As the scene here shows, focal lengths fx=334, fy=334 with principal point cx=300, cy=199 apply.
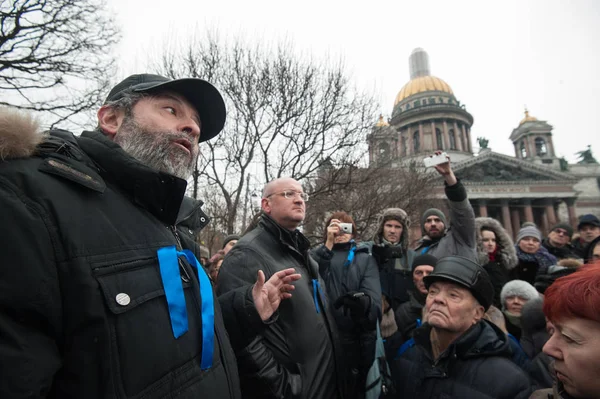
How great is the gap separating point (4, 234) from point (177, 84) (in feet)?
3.53

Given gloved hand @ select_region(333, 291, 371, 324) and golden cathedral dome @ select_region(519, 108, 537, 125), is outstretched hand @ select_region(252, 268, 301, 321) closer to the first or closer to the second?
gloved hand @ select_region(333, 291, 371, 324)

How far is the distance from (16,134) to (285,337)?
1869 mm

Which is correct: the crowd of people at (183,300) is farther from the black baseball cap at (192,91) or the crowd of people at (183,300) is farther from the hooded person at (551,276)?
the hooded person at (551,276)

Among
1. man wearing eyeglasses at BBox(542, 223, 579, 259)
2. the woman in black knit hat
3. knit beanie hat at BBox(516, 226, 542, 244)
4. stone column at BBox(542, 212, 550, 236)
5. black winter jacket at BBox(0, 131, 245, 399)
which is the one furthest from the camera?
stone column at BBox(542, 212, 550, 236)

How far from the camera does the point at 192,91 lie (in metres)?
1.79

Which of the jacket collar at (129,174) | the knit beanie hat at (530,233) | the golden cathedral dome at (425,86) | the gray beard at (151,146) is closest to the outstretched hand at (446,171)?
the knit beanie hat at (530,233)

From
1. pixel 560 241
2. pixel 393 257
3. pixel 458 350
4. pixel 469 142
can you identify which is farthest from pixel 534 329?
pixel 469 142

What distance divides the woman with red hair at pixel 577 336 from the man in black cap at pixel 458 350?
20.3 inches

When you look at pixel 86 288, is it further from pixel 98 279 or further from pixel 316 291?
pixel 316 291

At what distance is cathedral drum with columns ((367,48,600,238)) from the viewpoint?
36.8 metres

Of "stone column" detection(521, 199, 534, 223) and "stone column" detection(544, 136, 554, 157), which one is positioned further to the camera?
"stone column" detection(544, 136, 554, 157)

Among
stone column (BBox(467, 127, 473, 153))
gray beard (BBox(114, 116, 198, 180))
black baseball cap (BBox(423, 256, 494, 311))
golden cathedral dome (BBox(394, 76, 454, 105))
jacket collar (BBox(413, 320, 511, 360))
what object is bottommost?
jacket collar (BBox(413, 320, 511, 360))

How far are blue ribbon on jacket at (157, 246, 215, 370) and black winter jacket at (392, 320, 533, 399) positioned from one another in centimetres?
157

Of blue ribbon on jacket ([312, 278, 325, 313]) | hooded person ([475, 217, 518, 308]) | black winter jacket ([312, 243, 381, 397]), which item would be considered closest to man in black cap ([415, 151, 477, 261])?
hooded person ([475, 217, 518, 308])
